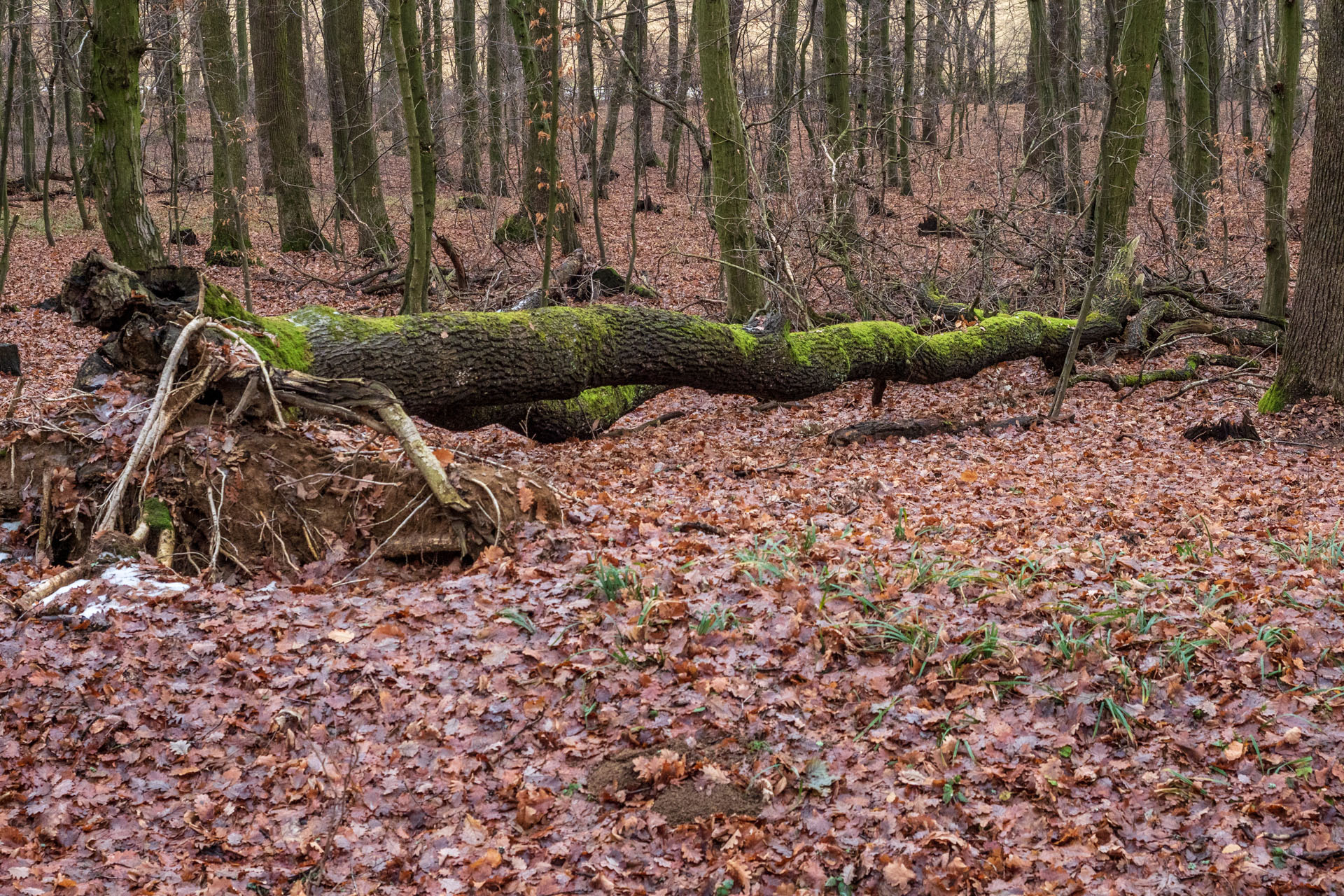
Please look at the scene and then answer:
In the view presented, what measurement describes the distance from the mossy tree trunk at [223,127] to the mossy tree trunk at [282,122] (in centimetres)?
54

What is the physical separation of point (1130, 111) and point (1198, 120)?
213 inches

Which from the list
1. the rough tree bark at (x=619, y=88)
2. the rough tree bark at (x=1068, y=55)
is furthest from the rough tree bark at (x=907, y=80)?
the rough tree bark at (x=619, y=88)

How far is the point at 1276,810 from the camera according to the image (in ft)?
11.4

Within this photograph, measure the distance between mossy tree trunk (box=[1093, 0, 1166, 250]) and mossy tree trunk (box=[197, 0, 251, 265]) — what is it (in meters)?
14.9

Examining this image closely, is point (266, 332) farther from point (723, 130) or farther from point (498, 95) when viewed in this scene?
point (498, 95)

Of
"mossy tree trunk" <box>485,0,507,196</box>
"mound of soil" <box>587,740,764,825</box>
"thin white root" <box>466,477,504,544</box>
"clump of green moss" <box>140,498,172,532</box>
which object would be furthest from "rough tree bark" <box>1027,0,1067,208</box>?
"mound of soil" <box>587,740,764,825</box>

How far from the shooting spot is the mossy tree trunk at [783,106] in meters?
15.2

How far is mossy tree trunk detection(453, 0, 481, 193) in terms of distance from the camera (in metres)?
22.2

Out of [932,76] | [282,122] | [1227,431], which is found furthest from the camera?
[932,76]

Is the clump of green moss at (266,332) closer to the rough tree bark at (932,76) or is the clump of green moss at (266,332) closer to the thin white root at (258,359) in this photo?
the thin white root at (258,359)

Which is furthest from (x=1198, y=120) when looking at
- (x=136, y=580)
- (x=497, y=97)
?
(x=136, y=580)

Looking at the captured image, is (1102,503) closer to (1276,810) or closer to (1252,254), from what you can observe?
(1276,810)

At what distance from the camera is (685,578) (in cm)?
523

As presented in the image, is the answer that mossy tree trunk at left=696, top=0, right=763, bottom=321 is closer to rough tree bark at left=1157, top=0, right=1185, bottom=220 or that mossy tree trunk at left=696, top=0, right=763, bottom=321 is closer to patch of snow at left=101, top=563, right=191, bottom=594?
patch of snow at left=101, top=563, right=191, bottom=594
